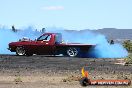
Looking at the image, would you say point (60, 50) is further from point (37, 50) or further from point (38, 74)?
point (38, 74)

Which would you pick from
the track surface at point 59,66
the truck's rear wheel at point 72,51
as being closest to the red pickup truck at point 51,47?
the truck's rear wheel at point 72,51

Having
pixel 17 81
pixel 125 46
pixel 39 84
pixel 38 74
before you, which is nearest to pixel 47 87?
pixel 39 84

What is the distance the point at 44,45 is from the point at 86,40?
1126 centimetres

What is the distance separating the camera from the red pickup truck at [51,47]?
31.3 m

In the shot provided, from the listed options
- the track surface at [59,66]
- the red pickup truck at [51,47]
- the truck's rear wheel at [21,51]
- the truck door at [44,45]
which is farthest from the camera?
the truck's rear wheel at [21,51]

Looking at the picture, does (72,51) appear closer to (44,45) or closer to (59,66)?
(44,45)

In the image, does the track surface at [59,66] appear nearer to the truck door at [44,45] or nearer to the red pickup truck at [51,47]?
the red pickup truck at [51,47]

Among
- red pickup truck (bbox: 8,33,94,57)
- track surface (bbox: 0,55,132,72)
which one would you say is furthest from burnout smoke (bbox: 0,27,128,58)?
track surface (bbox: 0,55,132,72)

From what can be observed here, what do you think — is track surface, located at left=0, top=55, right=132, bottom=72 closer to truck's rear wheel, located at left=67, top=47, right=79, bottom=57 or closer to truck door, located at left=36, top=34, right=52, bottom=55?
truck's rear wheel, located at left=67, top=47, right=79, bottom=57

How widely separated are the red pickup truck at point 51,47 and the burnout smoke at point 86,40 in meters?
0.85

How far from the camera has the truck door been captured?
104 ft

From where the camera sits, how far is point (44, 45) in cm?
3158

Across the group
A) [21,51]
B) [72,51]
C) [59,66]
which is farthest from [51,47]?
[59,66]

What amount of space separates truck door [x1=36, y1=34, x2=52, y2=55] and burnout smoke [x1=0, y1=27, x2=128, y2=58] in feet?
5.73
